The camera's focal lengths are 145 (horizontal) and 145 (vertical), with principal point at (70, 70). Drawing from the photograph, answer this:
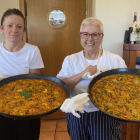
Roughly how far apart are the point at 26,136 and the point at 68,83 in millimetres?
717

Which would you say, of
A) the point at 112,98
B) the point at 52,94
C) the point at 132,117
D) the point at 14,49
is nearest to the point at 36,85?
the point at 52,94

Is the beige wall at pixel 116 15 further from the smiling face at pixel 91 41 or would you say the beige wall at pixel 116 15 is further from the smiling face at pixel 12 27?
the smiling face at pixel 12 27

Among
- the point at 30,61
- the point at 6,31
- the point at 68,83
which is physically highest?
the point at 6,31

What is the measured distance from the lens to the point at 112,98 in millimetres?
1109

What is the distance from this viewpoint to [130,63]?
186 centimetres

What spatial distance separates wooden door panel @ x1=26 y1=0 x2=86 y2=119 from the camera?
238 cm

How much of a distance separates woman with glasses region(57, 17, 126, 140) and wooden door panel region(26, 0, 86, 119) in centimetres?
116

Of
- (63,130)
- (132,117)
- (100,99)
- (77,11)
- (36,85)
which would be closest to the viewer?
(132,117)

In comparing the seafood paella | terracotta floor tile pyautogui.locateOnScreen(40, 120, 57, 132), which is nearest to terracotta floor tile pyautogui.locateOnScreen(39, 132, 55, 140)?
terracotta floor tile pyautogui.locateOnScreen(40, 120, 57, 132)

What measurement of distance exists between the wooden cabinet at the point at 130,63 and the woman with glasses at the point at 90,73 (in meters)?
0.55

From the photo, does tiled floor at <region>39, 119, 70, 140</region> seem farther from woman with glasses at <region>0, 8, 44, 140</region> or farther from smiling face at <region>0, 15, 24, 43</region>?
smiling face at <region>0, 15, 24, 43</region>

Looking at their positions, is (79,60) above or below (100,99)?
above

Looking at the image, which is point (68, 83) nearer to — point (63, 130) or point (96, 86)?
point (96, 86)

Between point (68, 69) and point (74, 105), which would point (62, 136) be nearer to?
point (68, 69)
